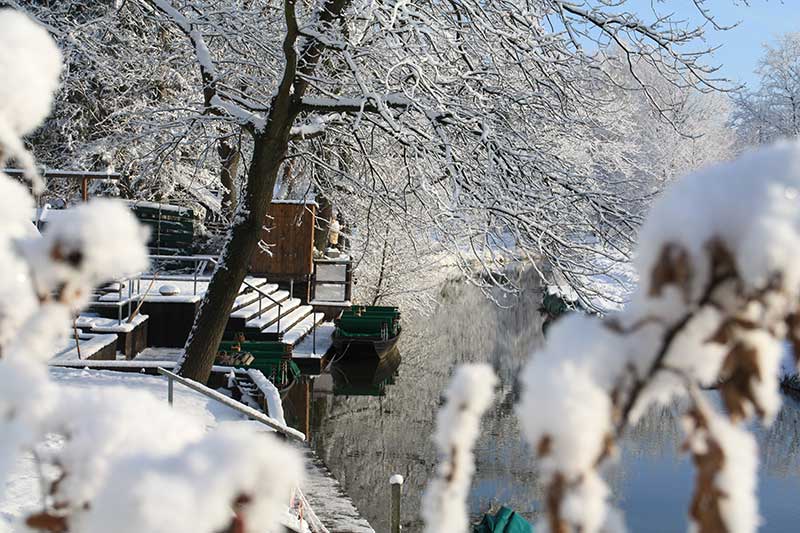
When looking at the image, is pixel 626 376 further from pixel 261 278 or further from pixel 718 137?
pixel 718 137

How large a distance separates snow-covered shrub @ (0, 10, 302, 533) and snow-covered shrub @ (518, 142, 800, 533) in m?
0.26

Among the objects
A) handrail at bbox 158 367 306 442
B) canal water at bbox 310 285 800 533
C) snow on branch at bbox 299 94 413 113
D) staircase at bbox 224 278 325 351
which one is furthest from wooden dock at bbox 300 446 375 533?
staircase at bbox 224 278 325 351

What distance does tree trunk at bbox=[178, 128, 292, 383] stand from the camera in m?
8.50

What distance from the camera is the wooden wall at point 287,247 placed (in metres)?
19.4

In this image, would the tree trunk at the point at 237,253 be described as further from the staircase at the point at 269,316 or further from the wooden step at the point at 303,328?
the wooden step at the point at 303,328

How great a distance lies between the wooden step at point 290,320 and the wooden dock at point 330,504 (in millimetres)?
9638

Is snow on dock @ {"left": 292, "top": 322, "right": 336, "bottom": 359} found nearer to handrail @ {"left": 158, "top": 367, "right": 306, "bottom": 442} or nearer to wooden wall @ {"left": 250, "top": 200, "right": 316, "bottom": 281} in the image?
wooden wall @ {"left": 250, "top": 200, "right": 316, "bottom": 281}

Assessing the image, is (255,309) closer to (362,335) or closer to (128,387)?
(362,335)

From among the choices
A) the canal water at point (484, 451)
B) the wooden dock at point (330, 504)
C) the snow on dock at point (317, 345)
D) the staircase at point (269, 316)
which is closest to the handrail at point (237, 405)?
the wooden dock at point (330, 504)

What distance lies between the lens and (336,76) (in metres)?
9.33

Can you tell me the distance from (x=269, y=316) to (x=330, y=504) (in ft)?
38.2

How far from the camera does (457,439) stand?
1.01m

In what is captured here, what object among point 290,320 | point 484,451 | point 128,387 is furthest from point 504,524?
point 290,320

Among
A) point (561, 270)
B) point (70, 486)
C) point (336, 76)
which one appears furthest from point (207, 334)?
point (70, 486)
